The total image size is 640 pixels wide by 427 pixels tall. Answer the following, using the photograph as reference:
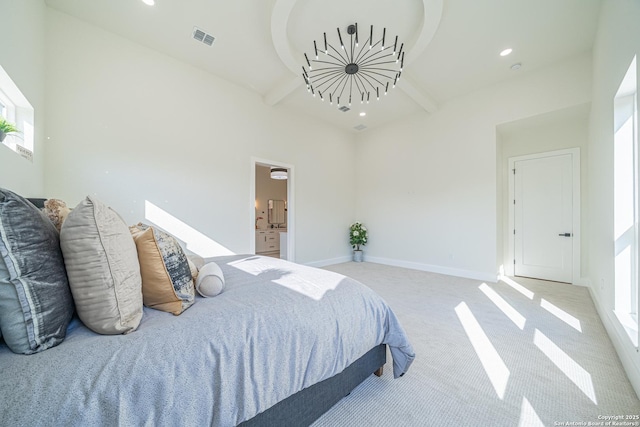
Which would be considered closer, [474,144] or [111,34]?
[111,34]

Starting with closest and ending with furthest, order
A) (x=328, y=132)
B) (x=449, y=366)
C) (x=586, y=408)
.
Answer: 1. (x=586, y=408)
2. (x=449, y=366)
3. (x=328, y=132)

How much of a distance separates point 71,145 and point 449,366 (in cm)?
444

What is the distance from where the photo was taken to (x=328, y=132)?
5.71 metres

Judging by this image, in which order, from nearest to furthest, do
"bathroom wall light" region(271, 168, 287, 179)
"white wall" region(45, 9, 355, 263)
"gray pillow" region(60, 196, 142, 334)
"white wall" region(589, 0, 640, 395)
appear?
"gray pillow" region(60, 196, 142, 334) → "white wall" region(589, 0, 640, 395) → "white wall" region(45, 9, 355, 263) → "bathroom wall light" region(271, 168, 287, 179)

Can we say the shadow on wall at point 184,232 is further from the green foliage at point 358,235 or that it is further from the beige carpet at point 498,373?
the green foliage at point 358,235

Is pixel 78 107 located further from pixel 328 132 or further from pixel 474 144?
pixel 474 144

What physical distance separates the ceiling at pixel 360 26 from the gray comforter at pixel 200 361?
2866 mm

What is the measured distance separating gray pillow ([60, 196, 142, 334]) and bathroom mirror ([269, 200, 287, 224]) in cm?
795

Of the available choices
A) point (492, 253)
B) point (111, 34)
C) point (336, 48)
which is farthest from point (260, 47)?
point (492, 253)

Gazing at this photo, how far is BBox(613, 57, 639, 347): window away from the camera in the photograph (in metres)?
1.99

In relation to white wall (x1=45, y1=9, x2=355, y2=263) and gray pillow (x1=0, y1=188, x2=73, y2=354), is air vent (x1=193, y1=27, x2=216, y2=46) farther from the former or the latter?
gray pillow (x1=0, y1=188, x2=73, y2=354)

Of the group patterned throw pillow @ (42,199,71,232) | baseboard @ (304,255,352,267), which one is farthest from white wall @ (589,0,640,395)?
baseboard @ (304,255,352,267)

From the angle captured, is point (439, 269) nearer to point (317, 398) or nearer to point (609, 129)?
point (609, 129)

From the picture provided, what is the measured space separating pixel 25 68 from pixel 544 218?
23.4 ft
